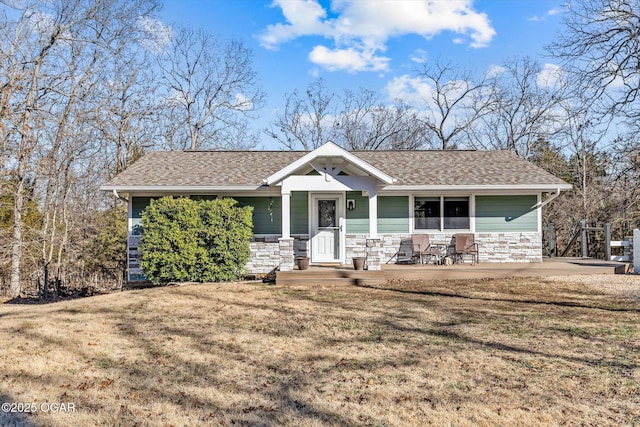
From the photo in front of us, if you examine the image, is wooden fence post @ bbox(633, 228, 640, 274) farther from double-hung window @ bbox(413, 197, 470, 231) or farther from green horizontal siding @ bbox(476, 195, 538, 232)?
double-hung window @ bbox(413, 197, 470, 231)

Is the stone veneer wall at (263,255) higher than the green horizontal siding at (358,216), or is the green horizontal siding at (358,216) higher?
the green horizontal siding at (358,216)

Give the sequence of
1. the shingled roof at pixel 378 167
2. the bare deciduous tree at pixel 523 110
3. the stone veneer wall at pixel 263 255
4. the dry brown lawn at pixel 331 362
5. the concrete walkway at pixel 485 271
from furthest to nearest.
→ the bare deciduous tree at pixel 523 110, the stone veneer wall at pixel 263 255, the shingled roof at pixel 378 167, the concrete walkway at pixel 485 271, the dry brown lawn at pixel 331 362

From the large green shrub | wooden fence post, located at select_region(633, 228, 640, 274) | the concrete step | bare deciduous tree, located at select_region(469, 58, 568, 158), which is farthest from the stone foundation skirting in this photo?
bare deciduous tree, located at select_region(469, 58, 568, 158)

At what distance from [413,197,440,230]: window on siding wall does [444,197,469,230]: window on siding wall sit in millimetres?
272

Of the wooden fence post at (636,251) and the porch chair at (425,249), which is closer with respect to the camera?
the wooden fence post at (636,251)

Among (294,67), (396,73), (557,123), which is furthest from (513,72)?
(294,67)

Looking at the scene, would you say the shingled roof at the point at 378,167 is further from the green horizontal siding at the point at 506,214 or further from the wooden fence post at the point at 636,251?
the wooden fence post at the point at 636,251

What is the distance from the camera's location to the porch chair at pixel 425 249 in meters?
12.4

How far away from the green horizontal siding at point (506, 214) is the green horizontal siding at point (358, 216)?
3370mm

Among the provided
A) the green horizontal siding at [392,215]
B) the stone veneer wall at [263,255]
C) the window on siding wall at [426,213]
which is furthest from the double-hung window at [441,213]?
the stone veneer wall at [263,255]

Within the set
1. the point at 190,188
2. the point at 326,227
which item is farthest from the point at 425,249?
the point at 190,188

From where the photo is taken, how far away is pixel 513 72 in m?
26.0

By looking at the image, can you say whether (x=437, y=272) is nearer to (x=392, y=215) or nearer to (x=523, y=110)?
(x=392, y=215)

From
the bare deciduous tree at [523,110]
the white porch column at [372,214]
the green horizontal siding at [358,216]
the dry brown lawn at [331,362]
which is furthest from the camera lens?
the bare deciduous tree at [523,110]
